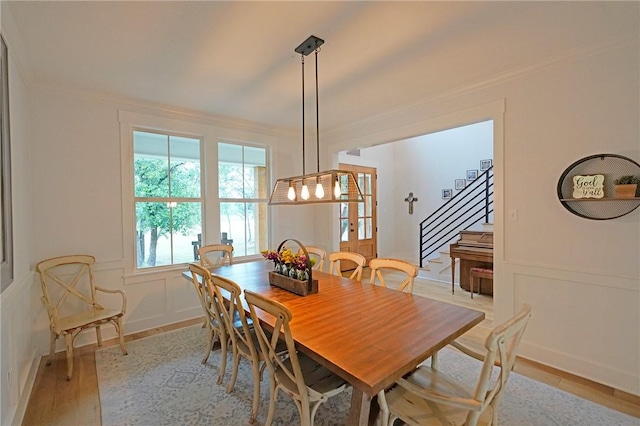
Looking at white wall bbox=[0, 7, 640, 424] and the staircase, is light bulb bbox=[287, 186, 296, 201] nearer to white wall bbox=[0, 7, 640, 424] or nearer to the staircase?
white wall bbox=[0, 7, 640, 424]

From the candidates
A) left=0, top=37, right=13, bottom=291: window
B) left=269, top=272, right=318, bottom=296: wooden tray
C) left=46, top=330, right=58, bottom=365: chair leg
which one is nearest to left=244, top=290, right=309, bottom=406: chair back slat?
left=269, top=272, right=318, bottom=296: wooden tray

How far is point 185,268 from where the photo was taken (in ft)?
12.4

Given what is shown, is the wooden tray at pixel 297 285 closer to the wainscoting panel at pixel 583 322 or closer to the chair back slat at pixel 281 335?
the chair back slat at pixel 281 335

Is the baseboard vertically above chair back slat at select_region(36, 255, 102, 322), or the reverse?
chair back slat at select_region(36, 255, 102, 322)

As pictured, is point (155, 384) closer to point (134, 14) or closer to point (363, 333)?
point (363, 333)

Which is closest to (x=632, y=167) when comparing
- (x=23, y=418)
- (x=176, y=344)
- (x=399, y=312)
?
(x=399, y=312)

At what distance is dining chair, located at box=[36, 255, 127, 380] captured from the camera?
2.66 meters

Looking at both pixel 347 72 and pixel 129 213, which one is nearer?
pixel 347 72

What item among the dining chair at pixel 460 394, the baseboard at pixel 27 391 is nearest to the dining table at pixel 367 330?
the dining chair at pixel 460 394

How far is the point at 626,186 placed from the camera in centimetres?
213

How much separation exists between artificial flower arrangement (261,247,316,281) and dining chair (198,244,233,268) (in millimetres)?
1175

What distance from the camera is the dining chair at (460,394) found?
1.14 m

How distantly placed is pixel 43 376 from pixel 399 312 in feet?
9.82

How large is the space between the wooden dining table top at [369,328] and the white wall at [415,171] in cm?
444
